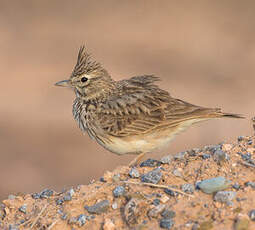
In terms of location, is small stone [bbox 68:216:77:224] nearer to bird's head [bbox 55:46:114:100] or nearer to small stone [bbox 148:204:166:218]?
small stone [bbox 148:204:166:218]

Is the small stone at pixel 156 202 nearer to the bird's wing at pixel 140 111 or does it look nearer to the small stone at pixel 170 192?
the small stone at pixel 170 192

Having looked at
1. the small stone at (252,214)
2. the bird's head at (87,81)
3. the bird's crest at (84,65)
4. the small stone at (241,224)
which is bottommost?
the small stone at (241,224)

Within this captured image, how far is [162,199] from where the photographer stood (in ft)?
A: 18.1

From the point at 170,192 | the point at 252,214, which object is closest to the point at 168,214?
the point at 170,192

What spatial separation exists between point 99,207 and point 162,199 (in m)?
0.64

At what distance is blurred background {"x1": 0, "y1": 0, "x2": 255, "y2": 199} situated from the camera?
15.4 meters

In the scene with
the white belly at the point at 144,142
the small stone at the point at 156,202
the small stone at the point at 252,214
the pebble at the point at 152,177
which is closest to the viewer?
the small stone at the point at 252,214

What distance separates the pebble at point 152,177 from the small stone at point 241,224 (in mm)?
1191

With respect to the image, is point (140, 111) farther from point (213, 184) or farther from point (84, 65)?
point (213, 184)

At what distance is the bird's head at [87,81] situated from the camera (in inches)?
337

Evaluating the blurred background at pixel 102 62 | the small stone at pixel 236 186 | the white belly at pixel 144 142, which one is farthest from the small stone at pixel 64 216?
the blurred background at pixel 102 62

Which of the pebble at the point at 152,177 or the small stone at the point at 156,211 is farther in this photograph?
the pebble at the point at 152,177

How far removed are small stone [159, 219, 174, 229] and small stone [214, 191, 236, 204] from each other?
1.65 feet

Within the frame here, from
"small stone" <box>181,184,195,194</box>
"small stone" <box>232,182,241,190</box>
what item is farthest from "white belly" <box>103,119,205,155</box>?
"small stone" <box>232,182,241,190</box>
